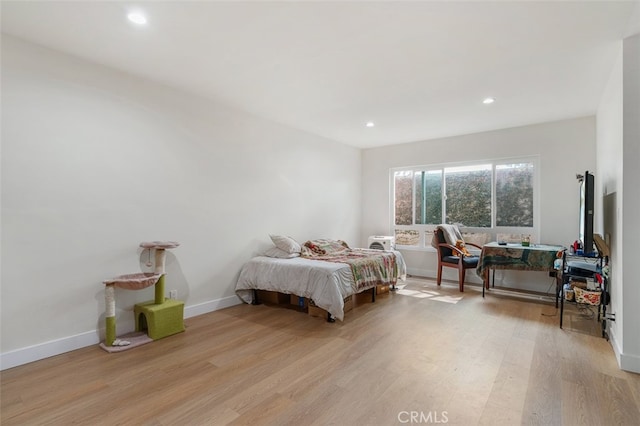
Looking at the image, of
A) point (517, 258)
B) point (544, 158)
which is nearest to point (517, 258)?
point (517, 258)

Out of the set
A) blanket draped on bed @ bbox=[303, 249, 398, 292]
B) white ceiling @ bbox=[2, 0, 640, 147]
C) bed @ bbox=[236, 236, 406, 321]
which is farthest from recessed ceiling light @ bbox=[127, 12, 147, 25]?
blanket draped on bed @ bbox=[303, 249, 398, 292]

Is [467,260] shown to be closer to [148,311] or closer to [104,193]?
[148,311]

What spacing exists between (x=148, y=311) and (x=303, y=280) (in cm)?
158

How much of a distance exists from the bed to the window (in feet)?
5.23

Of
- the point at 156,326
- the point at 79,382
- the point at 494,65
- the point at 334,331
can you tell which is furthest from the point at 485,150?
the point at 79,382

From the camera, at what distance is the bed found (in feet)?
11.2

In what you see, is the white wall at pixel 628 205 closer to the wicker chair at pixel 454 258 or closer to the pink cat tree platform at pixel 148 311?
the wicker chair at pixel 454 258

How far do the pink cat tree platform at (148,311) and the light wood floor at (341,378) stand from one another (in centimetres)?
13

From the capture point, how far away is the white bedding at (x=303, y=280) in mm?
3367

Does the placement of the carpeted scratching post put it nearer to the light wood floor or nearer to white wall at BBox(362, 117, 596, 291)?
the light wood floor

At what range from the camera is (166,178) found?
3.39m

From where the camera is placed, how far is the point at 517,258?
13.6ft

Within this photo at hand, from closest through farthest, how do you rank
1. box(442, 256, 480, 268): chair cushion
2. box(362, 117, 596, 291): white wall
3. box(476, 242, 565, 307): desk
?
1. box(476, 242, 565, 307): desk
2. box(362, 117, 596, 291): white wall
3. box(442, 256, 480, 268): chair cushion

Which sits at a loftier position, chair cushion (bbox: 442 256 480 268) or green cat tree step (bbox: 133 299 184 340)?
chair cushion (bbox: 442 256 480 268)
